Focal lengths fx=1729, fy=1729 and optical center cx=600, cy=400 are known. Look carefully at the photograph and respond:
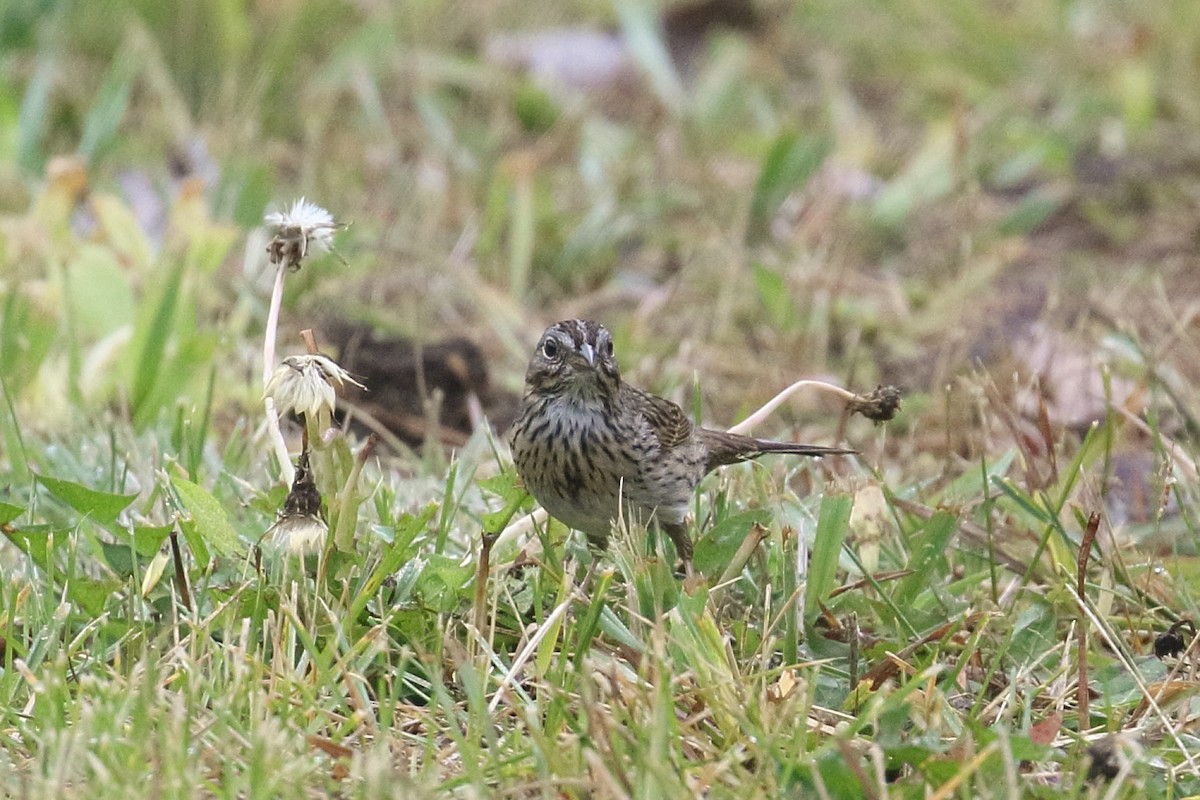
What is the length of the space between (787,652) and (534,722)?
58 cm

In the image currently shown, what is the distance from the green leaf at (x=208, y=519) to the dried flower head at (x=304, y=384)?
363 millimetres

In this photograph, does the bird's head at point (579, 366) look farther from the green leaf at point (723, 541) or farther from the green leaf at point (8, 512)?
the green leaf at point (8, 512)

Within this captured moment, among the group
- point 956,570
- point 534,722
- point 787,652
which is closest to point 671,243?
point 956,570

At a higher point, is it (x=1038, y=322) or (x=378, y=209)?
(x=378, y=209)

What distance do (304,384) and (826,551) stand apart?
0.97 metres

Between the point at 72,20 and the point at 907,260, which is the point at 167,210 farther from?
the point at 907,260

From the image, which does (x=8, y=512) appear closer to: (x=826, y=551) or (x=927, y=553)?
(x=826, y=551)

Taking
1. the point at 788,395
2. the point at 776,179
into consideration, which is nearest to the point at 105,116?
the point at 776,179

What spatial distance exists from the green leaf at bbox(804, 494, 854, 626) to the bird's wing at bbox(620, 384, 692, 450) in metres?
0.43

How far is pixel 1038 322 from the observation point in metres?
5.50

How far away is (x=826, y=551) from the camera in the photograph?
305cm

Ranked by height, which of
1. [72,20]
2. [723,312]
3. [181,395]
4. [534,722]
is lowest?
[534,722]

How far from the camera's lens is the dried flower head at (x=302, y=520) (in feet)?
9.14

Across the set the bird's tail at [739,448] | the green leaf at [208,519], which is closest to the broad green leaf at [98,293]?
the green leaf at [208,519]
